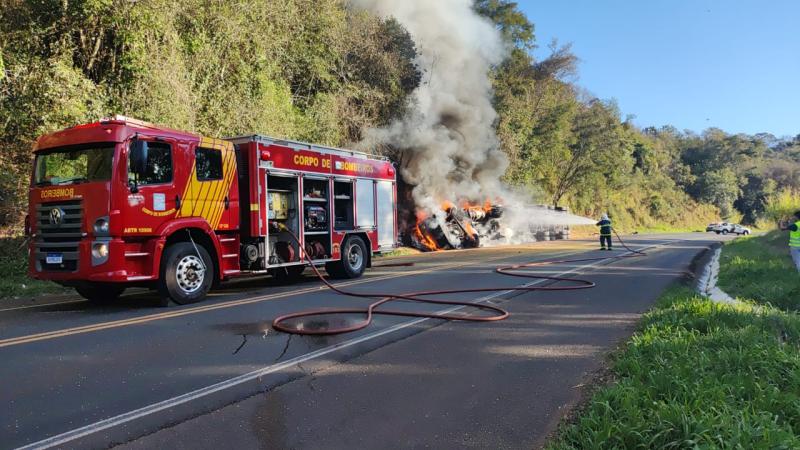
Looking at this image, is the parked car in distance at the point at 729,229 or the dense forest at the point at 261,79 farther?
the parked car in distance at the point at 729,229

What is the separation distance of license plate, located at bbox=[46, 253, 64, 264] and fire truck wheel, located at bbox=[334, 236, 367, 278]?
520 centimetres

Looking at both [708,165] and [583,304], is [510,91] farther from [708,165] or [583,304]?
[708,165]

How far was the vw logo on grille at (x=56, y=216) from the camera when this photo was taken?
744 cm

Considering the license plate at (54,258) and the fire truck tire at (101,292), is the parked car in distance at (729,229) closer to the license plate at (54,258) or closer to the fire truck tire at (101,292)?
the fire truck tire at (101,292)

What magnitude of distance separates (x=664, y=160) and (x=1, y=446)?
70865 millimetres

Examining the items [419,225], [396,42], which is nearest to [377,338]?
[419,225]

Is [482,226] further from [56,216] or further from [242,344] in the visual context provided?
[242,344]

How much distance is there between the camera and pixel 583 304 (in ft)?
26.4

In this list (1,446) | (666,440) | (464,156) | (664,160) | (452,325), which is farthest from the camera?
(664,160)

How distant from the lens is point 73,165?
7.56 meters

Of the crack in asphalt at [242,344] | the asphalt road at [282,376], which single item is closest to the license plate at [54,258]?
the asphalt road at [282,376]

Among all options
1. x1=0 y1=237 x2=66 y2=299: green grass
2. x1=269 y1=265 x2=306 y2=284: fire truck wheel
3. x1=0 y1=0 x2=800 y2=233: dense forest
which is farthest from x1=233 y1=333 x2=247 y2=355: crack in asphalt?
x1=0 y1=0 x2=800 y2=233: dense forest

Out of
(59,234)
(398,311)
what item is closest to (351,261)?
(398,311)

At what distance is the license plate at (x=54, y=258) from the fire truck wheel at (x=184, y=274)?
1.31 metres
